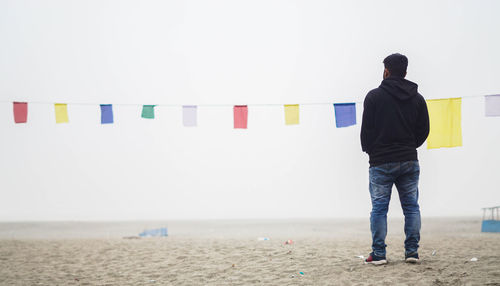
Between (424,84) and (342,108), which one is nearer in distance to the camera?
(342,108)

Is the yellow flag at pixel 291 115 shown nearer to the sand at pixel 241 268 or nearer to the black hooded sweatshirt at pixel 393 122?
the sand at pixel 241 268

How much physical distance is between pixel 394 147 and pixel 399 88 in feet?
1.92

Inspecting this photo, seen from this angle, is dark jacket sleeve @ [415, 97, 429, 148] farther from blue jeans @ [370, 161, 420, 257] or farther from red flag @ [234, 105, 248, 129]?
red flag @ [234, 105, 248, 129]

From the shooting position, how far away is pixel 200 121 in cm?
11112

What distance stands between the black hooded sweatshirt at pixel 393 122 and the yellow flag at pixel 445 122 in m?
3.25

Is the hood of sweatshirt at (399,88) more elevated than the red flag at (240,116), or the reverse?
the red flag at (240,116)

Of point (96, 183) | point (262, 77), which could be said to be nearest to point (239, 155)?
point (96, 183)

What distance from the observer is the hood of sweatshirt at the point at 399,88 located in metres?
3.45

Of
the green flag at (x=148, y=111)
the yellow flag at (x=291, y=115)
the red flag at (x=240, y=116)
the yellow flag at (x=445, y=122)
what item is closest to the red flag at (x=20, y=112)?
the green flag at (x=148, y=111)

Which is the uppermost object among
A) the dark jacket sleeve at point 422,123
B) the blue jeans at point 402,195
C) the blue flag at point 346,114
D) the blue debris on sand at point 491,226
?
the blue flag at point 346,114

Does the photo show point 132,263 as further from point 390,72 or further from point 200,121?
point 200,121

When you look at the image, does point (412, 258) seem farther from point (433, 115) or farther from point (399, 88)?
point (433, 115)

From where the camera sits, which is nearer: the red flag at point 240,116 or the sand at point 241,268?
the sand at point 241,268

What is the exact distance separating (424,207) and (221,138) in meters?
57.7
